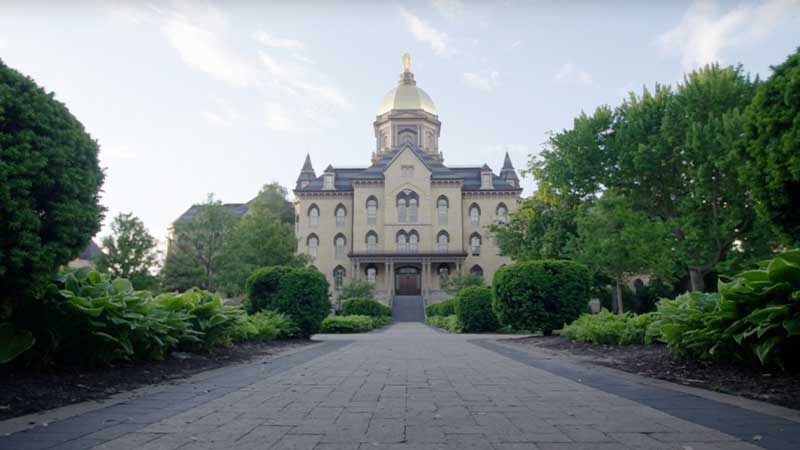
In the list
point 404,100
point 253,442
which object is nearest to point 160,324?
point 253,442

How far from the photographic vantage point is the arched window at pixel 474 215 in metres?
57.0

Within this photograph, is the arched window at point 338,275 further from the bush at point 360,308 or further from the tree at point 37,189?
the tree at point 37,189

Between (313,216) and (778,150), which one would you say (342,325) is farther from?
(313,216)

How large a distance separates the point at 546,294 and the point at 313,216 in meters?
44.2

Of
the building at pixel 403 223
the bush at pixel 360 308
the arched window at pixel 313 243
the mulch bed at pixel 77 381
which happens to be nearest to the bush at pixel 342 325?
the bush at pixel 360 308

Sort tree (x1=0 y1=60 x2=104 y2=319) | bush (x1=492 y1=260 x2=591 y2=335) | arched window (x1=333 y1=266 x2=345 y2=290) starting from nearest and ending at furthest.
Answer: tree (x1=0 y1=60 x2=104 y2=319) < bush (x1=492 y1=260 x2=591 y2=335) < arched window (x1=333 y1=266 x2=345 y2=290)

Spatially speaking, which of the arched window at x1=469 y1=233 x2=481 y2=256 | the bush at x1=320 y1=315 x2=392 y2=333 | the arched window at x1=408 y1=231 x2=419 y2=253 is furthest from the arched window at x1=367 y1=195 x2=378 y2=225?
the bush at x1=320 y1=315 x2=392 y2=333

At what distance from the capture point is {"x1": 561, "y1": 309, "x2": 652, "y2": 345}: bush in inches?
426

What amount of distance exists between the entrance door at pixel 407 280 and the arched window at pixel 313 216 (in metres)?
9.72

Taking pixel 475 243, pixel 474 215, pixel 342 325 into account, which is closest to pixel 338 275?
pixel 475 243

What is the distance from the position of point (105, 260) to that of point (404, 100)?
37635 millimetres

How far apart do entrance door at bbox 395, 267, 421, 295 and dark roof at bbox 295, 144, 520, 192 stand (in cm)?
946

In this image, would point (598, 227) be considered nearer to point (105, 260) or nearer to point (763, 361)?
point (763, 361)

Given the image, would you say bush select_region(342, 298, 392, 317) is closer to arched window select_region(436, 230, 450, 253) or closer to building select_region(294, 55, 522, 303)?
building select_region(294, 55, 522, 303)
